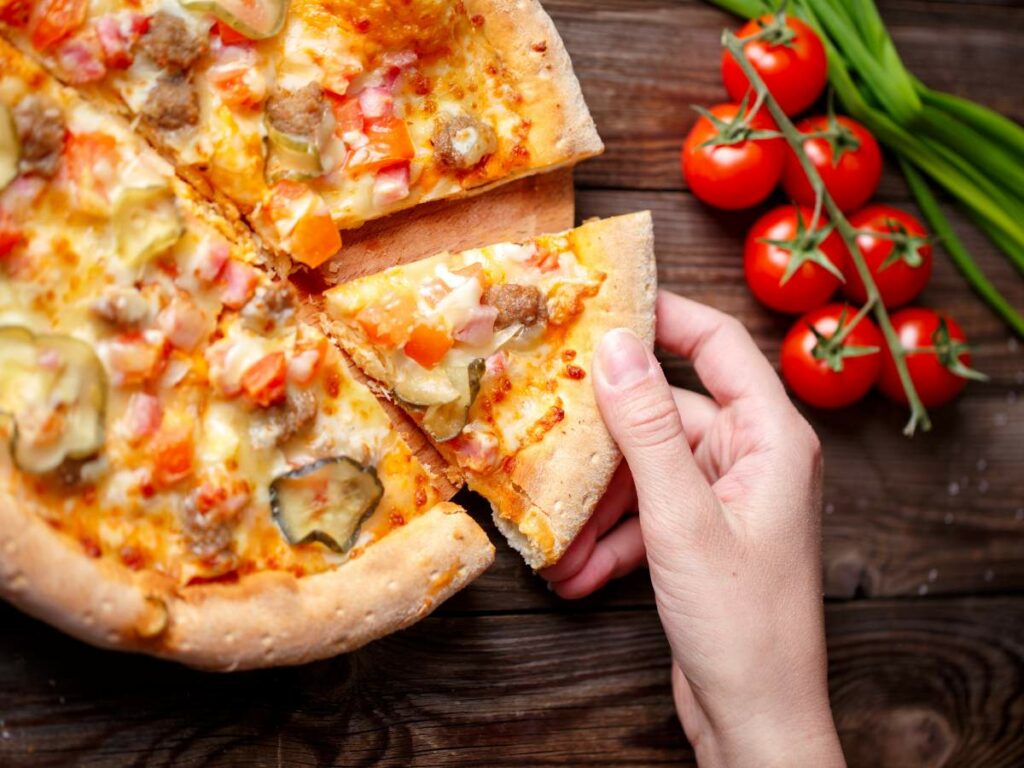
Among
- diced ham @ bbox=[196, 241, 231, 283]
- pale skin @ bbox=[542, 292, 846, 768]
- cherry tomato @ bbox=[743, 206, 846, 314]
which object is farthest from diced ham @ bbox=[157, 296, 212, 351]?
cherry tomato @ bbox=[743, 206, 846, 314]

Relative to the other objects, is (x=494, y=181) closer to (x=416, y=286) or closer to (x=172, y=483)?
(x=416, y=286)

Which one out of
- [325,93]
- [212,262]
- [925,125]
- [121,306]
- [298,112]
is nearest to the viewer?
[121,306]

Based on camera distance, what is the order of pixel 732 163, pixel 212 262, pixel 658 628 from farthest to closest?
pixel 658 628
pixel 732 163
pixel 212 262

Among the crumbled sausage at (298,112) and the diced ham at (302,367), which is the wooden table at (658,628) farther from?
the crumbled sausage at (298,112)

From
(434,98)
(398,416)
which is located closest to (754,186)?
(434,98)

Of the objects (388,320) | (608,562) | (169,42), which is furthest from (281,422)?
(608,562)

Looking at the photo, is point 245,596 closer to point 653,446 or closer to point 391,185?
point 653,446

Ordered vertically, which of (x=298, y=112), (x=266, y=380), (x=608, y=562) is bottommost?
(x=608, y=562)
